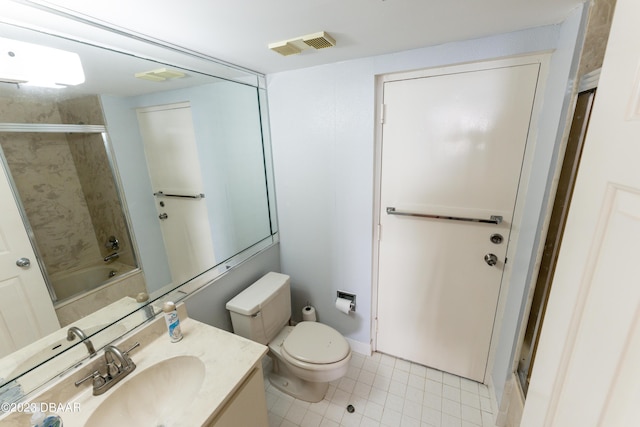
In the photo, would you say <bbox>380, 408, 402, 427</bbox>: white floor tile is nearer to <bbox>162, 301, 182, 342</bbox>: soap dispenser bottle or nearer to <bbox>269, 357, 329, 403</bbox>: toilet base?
<bbox>269, 357, 329, 403</bbox>: toilet base

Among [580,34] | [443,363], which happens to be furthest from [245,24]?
[443,363]

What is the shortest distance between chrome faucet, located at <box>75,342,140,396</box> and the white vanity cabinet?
0.41 m

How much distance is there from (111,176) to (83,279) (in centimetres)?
49

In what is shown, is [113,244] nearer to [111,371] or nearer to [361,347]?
[111,371]

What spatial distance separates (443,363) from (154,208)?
7.09 feet

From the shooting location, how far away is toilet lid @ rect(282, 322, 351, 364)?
1544 millimetres

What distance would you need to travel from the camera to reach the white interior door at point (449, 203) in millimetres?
1360

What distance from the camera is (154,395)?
1030 mm

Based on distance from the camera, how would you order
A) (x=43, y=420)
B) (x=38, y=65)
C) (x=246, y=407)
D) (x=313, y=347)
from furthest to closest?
(x=313, y=347) < (x=246, y=407) < (x=38, y=65) < (x=43, y=420)

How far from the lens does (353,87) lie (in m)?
1.58

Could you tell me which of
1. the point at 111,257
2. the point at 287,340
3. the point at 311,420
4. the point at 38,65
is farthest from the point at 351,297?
the point at 38,65

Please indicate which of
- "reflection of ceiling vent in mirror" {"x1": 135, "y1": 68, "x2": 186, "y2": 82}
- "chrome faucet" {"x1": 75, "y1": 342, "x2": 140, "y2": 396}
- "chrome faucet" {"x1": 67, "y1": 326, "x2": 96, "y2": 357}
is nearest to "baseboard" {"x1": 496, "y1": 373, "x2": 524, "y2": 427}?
"chrome faucet" {"x1": 75, "y1": 342, "x2": 140, "y2": 396}

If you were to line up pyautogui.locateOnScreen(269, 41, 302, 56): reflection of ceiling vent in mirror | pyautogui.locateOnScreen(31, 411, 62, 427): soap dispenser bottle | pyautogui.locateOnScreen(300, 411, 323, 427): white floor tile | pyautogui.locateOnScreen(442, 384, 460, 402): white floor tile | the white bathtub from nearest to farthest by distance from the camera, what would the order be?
1. pyautogui.locateOnScreen(31, 411, 62, 427): soap dispenser bottle
2. the white bathtub
3. pyautogui.locateOnScreen(269, 41, 302, 56): reflection of ceiling vent in mirror
4. pyautogui.locateOnScreen(300, 411, 323, 427): white floor tile
5. pyautogui.locateOnScreen(442, 384, 460, 402): white floor tile

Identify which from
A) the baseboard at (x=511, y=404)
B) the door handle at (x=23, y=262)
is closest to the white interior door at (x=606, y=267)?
the baseboard at (x=511, y=404)
